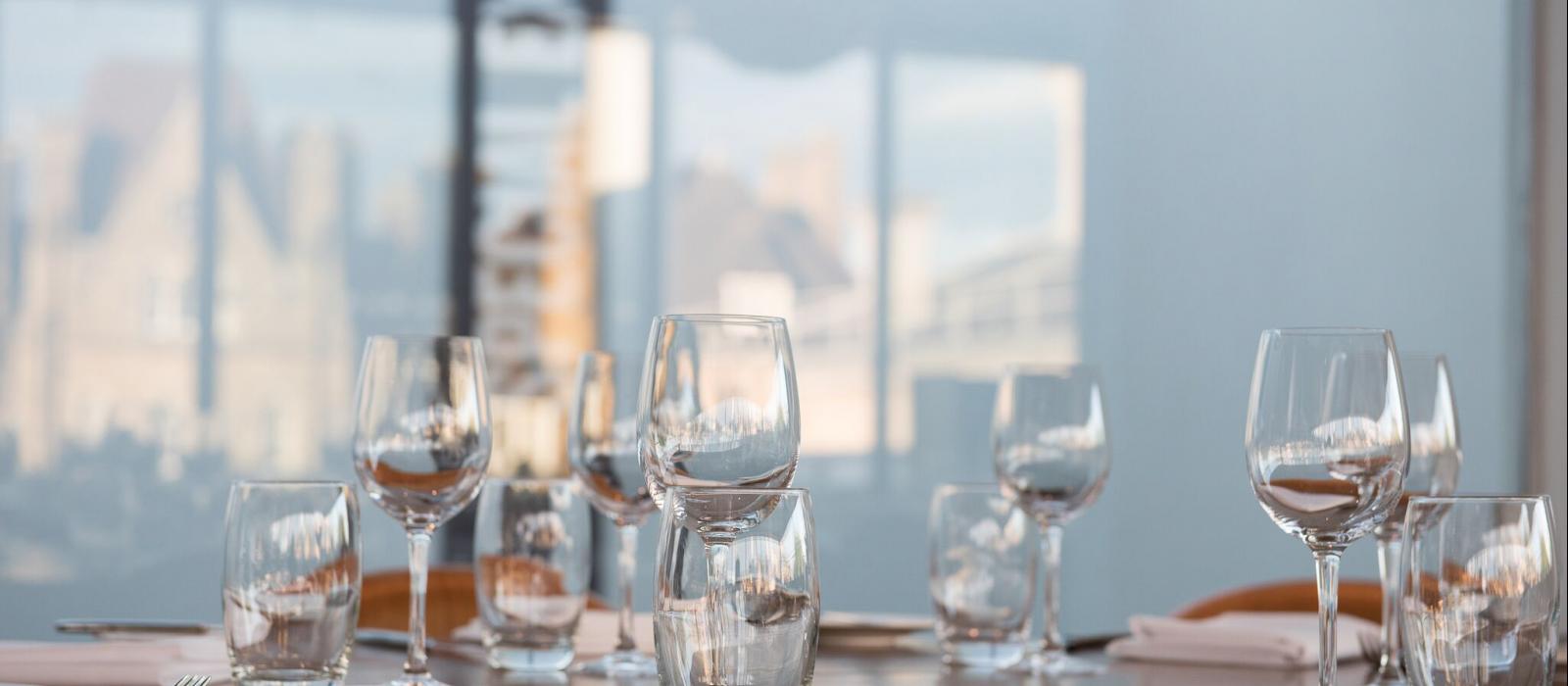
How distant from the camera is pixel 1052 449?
4.12 feet

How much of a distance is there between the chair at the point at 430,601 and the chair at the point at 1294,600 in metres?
0.66

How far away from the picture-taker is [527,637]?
1170 millimetres

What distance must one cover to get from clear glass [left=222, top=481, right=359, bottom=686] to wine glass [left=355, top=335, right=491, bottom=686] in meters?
0.13

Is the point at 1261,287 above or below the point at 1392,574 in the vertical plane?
above

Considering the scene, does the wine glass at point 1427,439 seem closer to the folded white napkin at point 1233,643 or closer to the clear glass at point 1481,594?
the folded white napkin at point 1233,643

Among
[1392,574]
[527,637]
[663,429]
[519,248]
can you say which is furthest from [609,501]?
[519,248]

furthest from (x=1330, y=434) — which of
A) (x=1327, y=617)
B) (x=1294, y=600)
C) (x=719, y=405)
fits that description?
(x=1294, y=600)

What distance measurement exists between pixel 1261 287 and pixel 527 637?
3.06m

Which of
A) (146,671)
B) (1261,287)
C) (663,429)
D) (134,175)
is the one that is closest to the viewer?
(663,429)

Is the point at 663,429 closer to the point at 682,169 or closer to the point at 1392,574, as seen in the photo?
the point at 1392,574

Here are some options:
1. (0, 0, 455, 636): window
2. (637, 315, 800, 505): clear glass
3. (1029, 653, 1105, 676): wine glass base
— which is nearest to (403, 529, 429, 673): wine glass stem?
(637, 315, 800, 505): clear glass

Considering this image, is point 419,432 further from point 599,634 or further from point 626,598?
point 599,634

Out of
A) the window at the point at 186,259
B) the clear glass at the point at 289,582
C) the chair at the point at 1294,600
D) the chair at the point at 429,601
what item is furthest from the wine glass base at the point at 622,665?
the window at the point at 186,259

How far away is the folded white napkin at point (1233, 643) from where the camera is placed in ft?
4.00
